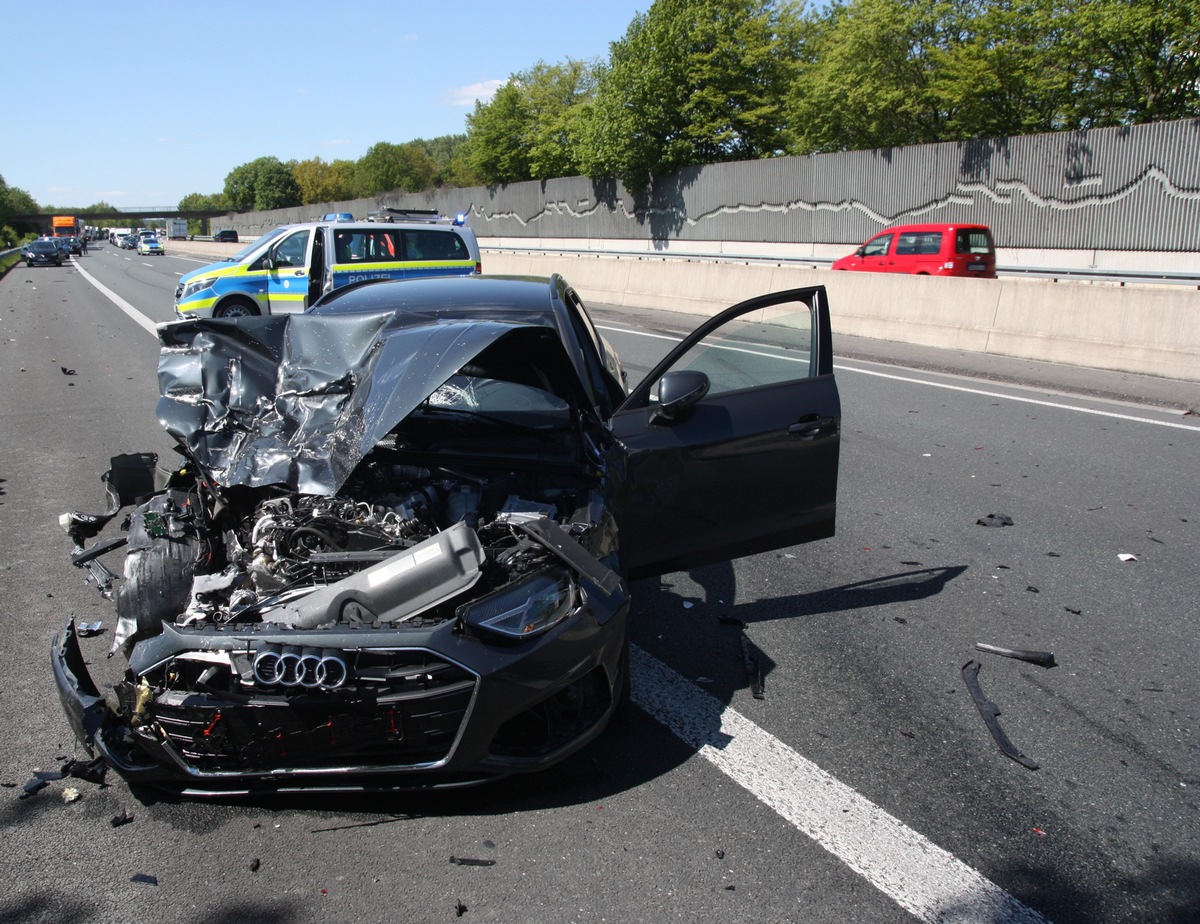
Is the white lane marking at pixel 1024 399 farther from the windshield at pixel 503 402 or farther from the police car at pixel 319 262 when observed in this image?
the windshield at pixel 503 402

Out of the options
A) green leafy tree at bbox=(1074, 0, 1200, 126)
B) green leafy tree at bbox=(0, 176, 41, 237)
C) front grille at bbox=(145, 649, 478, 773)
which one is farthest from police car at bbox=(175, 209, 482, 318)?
green leafy tree at bbox=(0, 176, 41, 237)

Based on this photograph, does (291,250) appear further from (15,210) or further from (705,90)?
(15,210)

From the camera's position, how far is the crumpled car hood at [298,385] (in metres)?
3.70

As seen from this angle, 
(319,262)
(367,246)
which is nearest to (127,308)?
(319,262)

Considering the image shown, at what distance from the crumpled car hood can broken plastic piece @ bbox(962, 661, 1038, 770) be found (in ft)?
7.81

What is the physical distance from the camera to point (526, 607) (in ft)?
10.2

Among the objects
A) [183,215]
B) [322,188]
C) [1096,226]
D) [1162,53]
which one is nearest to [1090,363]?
[1096,226]

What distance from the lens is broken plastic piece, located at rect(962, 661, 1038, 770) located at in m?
3.53

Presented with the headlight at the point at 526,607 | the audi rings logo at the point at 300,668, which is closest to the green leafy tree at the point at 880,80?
the headlight at the point at 526,607

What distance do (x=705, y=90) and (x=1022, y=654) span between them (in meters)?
50.3

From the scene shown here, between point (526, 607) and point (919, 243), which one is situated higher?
point (526, 607)

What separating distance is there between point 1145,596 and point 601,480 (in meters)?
3.02

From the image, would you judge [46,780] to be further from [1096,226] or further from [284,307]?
[1096,226]

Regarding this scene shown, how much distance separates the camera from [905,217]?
118 ft
